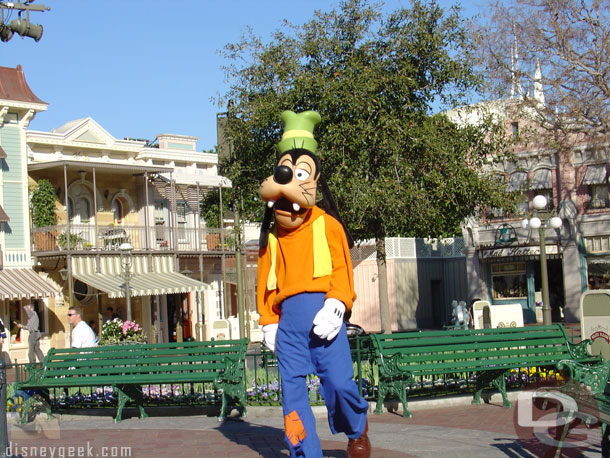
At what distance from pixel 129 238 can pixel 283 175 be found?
22.9 m

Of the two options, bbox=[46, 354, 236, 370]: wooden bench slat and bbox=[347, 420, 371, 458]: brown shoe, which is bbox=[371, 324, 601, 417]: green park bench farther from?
bbox=[347, 420, 371, 458]: brown shoe

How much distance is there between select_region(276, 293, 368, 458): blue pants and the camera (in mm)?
6070

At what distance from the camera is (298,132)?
6879 millimetres

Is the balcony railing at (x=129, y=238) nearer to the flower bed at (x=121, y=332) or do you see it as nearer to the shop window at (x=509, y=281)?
the flower bed at (x=121, y=332)

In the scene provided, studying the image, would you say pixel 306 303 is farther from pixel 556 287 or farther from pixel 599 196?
pixel 556 287

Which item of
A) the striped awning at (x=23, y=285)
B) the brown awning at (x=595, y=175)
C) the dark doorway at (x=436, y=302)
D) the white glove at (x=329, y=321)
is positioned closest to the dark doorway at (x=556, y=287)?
the brown awning at (x=595, y=175)

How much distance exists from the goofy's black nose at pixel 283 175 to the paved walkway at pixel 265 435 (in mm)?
2351

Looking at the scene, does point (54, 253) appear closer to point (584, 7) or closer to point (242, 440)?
point (584, 7)

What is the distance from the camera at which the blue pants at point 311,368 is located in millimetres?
6070

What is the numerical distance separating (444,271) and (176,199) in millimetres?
12277

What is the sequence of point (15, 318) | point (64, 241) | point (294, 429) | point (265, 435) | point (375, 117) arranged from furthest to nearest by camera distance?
point (64, 241) → point (15, 318) → point (375, 117) → point (265, 435) → point (294, 429)

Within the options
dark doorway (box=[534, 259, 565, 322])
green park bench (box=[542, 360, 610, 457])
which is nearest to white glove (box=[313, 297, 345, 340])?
green park bench (box=[542, 360, 610, 457])

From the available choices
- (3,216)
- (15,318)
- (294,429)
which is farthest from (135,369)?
(15,318)

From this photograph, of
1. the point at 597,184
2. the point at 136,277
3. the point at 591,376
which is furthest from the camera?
the point at 597,184
